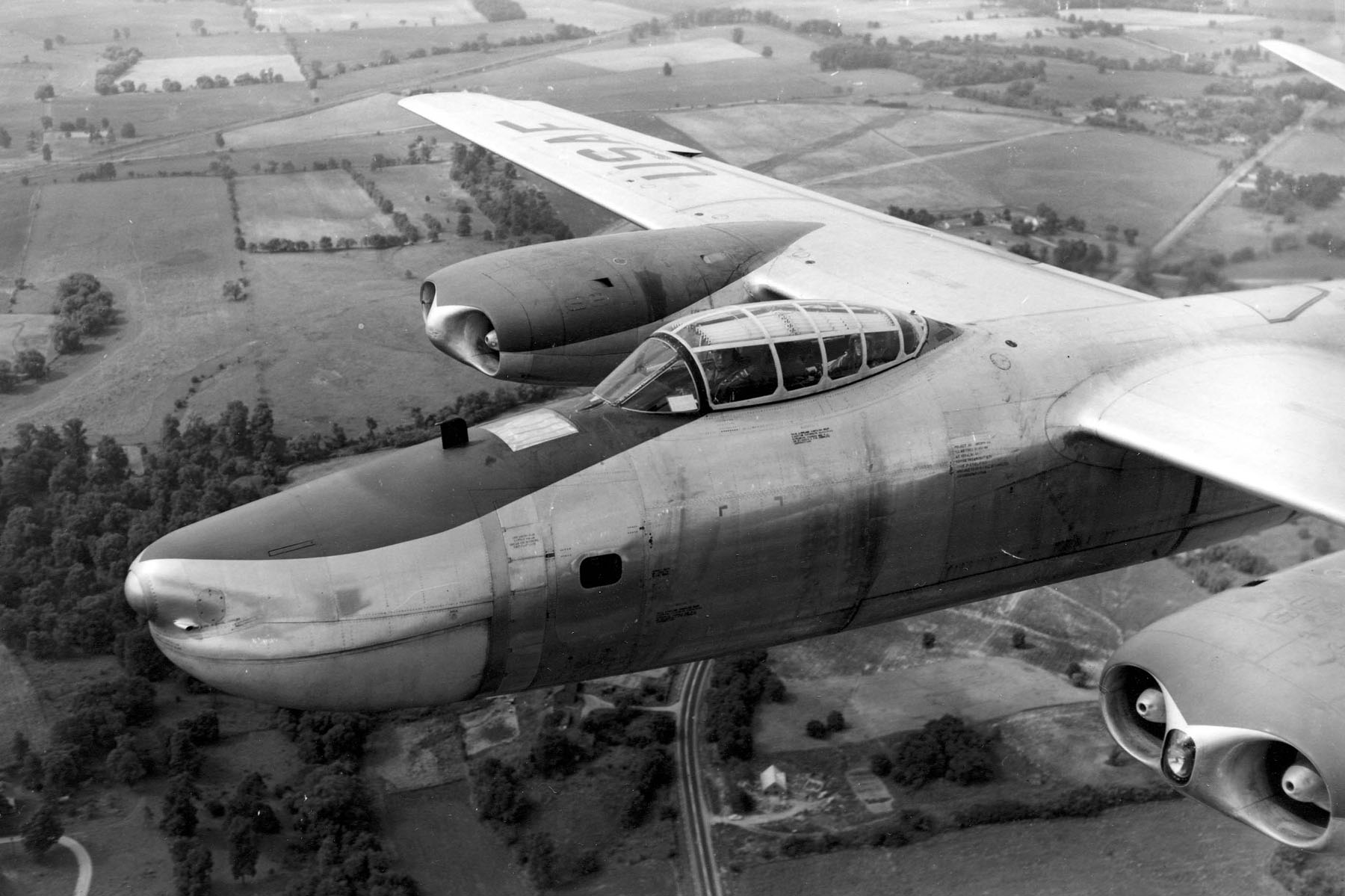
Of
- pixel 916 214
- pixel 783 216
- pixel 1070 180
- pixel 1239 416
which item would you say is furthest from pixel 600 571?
pixel 1070 180

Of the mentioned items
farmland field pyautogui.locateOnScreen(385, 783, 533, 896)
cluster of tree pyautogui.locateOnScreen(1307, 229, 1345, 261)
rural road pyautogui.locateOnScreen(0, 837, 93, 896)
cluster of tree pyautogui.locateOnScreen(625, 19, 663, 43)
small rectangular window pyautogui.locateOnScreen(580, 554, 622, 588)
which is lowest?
farmland field pyautogui.locateOnScreen(385, 783, 533, 896)

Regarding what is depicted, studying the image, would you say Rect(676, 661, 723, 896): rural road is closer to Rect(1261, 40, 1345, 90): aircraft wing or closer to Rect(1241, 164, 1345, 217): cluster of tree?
Rect(1261, 40, 1345, 90): aircraft wing

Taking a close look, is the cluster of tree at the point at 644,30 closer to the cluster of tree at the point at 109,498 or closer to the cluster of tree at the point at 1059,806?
the cluster of tree at the point at 109,498

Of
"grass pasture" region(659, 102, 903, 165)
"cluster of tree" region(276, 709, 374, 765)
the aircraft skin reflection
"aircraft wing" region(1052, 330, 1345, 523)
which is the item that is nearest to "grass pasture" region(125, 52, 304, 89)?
"grass pasture" region(659, 102, 903, 165)

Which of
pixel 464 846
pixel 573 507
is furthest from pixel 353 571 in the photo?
pixel 464 846

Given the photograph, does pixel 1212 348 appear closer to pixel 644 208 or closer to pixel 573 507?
pixel 573 507

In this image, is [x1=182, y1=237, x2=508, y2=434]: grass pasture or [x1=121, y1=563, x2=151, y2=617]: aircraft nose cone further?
[x1=182, y1=237, x2=508, y2=434]: grass pasture

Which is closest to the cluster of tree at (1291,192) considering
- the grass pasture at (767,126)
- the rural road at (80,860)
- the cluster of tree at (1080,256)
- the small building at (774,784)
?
the cluster of tree at (1080,256)
